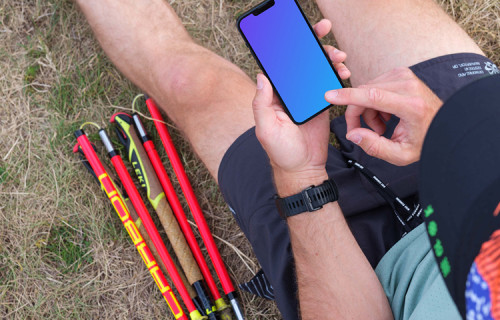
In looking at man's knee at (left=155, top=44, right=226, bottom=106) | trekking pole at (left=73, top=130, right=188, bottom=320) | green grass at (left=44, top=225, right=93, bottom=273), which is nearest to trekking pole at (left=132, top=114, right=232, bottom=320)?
trekking pole at (left=73, top=130, right=188, bottom=320)

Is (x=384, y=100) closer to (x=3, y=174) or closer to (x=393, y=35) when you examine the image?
(x=393, y=35)

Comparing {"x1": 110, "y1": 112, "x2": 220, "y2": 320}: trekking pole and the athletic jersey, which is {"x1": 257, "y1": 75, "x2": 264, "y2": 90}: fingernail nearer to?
the athletic jersey

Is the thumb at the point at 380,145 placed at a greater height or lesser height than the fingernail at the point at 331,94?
lesser

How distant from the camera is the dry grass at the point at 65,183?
2.02m

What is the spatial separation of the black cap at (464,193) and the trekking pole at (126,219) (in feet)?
4.50

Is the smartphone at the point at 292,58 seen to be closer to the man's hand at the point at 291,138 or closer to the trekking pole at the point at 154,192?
A: the man's hand at the point at 291,138

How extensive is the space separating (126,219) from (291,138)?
3.39 feet

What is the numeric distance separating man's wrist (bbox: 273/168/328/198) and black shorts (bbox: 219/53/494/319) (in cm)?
12

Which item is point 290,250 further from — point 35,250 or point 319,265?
point 35,250

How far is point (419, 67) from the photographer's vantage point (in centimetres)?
144

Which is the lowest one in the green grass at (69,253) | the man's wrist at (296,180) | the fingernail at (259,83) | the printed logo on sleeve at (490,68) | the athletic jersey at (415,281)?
the athletic jersey at (415,281)

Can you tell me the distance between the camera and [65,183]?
2.05 metres

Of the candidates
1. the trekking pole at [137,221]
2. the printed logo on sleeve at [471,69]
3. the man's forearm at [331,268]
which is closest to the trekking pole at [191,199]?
the trekking pole at [137,221]

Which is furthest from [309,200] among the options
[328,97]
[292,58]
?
[292,58]
